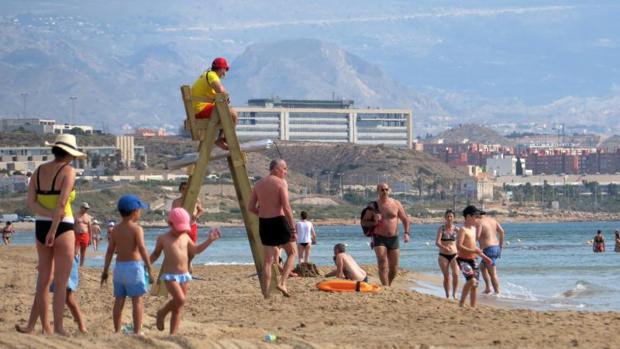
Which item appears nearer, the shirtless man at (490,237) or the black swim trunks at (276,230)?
the black swim trunks at (276,230)

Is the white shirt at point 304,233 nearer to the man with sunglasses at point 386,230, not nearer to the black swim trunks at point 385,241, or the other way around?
the man with sunglasses at point 386,230

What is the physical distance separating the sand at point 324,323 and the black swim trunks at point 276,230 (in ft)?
2.01

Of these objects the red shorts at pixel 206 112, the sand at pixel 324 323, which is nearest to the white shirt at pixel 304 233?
the sand at pixel 324 323

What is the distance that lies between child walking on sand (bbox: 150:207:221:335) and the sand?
0.22m

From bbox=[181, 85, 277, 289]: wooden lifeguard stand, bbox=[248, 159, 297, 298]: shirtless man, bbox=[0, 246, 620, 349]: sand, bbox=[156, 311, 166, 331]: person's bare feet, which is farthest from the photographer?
bbox=[181, 85, 277, 289]: wooden lifeguard stand

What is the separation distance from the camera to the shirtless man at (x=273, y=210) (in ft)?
50.3

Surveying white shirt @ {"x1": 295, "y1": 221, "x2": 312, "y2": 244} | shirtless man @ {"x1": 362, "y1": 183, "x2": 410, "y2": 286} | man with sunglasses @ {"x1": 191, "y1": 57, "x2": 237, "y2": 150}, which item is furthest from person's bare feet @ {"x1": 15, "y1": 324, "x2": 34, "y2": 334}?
white shirt @ {"x1": 295, "y1": 221, "x2": 312, "y2": 244}

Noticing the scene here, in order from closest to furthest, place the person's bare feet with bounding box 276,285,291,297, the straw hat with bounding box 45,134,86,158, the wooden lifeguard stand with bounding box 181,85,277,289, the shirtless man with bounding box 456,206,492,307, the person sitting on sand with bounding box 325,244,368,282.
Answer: the straw hat with bounding box 45,134,86,158 → the wooden lifeguard stand with bounding box 181,85,277,289 → the person's bare feet with bounding box 276,285,291,297 → the shirtless man with bounding box 456,206,492,307 → the person sitting on sand with bounding box 325,244,368,282

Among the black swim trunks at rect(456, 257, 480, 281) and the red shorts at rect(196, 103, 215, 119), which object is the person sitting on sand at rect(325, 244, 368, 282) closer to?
the black swim trunks at rect(456, 257, 480, 281)

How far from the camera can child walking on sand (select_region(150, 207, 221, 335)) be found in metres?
12.3

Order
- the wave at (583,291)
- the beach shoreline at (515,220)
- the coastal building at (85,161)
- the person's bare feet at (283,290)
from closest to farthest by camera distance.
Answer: the person's bare feet at (283,290) < the wave at (583,291) < the beach shoreline at (515,220) < the coastal building at (85,161)

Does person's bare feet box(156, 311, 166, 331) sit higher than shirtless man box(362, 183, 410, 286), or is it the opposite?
shirtless man box(362, 183, 410, 286)

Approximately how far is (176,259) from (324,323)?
72.9 inches

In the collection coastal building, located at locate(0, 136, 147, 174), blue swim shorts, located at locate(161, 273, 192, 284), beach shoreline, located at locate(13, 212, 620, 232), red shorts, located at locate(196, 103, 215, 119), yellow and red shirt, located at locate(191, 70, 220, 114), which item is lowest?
beach shoreline, located at locate(13, 212, 620, 232)
